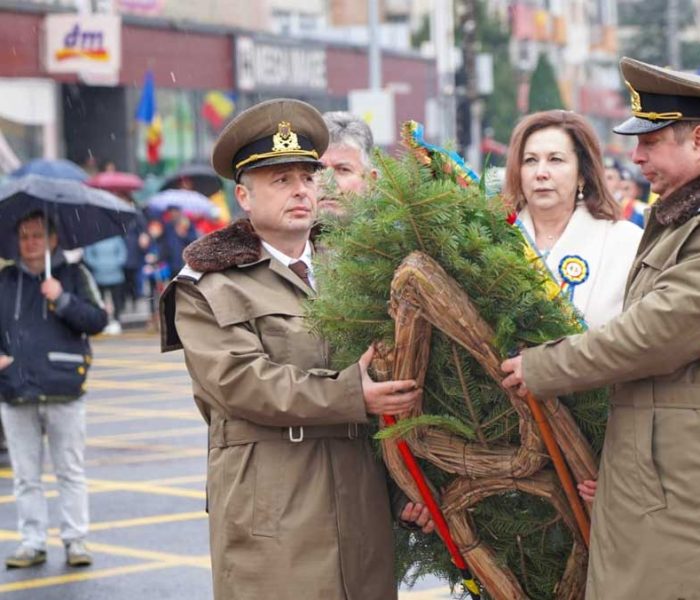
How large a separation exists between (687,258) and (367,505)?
122 cm

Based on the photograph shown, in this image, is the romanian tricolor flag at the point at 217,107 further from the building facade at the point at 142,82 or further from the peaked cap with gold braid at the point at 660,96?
the peaked cap with gold braid at the point at 660,96

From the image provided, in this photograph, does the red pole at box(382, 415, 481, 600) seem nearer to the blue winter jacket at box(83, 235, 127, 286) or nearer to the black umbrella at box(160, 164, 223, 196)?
the blue winter jacket at box(83, 235, 127, 286)

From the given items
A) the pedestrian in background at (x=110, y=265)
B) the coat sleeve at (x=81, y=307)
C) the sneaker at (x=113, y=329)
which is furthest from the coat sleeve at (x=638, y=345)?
the sneaker at (x=113, y=329)

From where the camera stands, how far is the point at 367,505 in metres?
4.74

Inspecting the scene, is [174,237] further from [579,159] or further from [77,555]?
[579,159]

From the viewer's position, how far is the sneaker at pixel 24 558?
8716 mm

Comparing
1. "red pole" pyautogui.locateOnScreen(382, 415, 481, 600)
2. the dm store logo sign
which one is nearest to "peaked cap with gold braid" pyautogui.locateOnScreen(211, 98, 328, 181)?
"red pole" pyautogui.locateOnScreen(382, 415, 481, 600)

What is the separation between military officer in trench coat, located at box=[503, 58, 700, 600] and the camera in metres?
4.05

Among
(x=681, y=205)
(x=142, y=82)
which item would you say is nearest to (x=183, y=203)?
(x=142, y=82)

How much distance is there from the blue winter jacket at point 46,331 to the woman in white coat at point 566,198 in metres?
3.64

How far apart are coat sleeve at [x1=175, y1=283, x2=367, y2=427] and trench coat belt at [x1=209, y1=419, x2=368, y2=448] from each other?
2.6 inches

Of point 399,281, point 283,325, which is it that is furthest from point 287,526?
point 399,281

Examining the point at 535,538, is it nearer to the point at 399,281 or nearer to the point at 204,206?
the point at 399,281

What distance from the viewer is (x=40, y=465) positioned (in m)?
8.91
